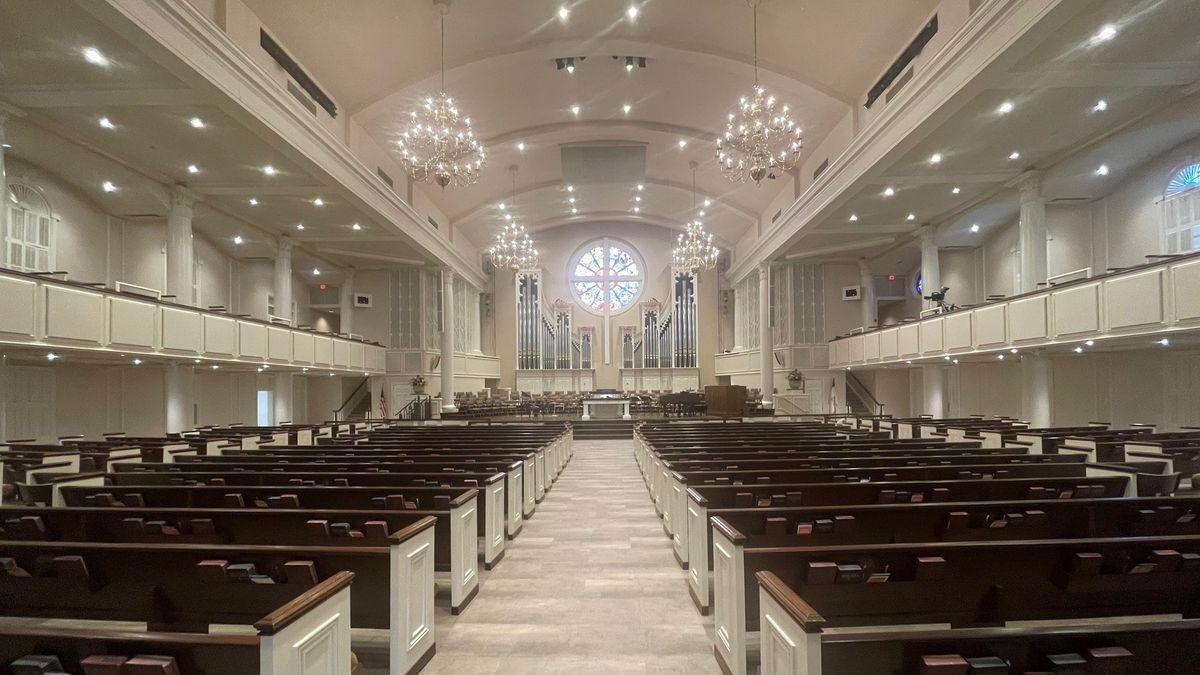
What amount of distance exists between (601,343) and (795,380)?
29.5 feet

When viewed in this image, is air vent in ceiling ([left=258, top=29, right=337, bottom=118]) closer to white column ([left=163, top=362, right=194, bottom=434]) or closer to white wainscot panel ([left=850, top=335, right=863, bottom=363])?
white column ([left=163, top=362, right=194, bottom=434])

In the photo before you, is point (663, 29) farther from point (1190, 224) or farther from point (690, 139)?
point (1190, 224)

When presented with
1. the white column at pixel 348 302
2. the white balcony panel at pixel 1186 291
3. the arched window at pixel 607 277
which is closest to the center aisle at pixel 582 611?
the white balcony panel at pixel 1186 291

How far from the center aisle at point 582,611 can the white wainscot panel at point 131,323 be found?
25.2 feet

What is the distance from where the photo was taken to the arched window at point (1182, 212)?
11.0 meters

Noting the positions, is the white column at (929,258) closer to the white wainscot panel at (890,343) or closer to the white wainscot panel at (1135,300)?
the white wainscot panel at (890,343)

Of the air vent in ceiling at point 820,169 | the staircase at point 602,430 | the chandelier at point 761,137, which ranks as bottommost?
the staircase at point 602,430

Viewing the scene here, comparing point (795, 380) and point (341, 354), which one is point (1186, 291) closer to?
point (795, 380)

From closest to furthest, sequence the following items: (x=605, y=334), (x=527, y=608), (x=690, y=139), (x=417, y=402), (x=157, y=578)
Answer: (x=157, y=578) → (x=527, y=608) → (x=690, y=139) → (x=417, y=402) → (x=605, y=334)

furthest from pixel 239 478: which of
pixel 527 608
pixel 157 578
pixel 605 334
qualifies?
pixel 605 334

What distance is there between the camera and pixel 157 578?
2908mm

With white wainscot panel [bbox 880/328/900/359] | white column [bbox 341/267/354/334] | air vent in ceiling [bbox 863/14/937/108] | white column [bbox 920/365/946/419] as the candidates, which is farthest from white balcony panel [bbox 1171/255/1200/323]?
white column [bbox 341/267/354/334]

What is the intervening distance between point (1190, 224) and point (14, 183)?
22468mm

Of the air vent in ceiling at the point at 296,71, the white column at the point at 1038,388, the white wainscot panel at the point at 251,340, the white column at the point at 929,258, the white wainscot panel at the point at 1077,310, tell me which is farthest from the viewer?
the white column at the point at 929,258
